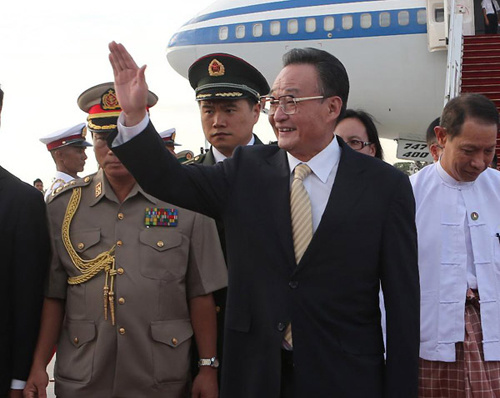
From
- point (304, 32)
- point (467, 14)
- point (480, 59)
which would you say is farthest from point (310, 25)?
point (480, 59)

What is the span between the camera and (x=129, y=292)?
8.77ft

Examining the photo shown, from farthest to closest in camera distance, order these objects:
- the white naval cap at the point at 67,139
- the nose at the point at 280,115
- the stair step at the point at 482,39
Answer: the stair step at the point at 482,39 < the white naval cap at the point at 67,139 < the nose at the point at 280,115

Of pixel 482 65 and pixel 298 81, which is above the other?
pixel 482 65

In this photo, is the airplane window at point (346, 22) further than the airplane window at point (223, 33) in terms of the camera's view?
No

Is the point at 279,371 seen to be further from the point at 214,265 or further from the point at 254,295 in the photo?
the point at 214,265

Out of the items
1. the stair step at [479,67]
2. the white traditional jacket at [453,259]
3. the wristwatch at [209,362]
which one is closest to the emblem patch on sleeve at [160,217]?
the wristwatch at [209,362]

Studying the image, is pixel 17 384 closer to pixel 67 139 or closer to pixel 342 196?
pixel 342 196

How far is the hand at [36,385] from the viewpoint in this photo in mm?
2621

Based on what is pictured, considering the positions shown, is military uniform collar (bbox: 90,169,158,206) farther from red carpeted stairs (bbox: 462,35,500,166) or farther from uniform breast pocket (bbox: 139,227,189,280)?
red carpeted stairs (bbox: 462,35,500,166)

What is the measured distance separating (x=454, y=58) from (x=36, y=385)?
29.6 feet

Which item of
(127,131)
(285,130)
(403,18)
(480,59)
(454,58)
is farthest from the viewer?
(403,18)

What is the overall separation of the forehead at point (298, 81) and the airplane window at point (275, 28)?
12.0 metres

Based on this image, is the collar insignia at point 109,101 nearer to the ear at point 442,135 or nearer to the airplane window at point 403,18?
the ear at point 442,135

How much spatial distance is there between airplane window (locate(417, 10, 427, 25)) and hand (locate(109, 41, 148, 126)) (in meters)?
12.3
